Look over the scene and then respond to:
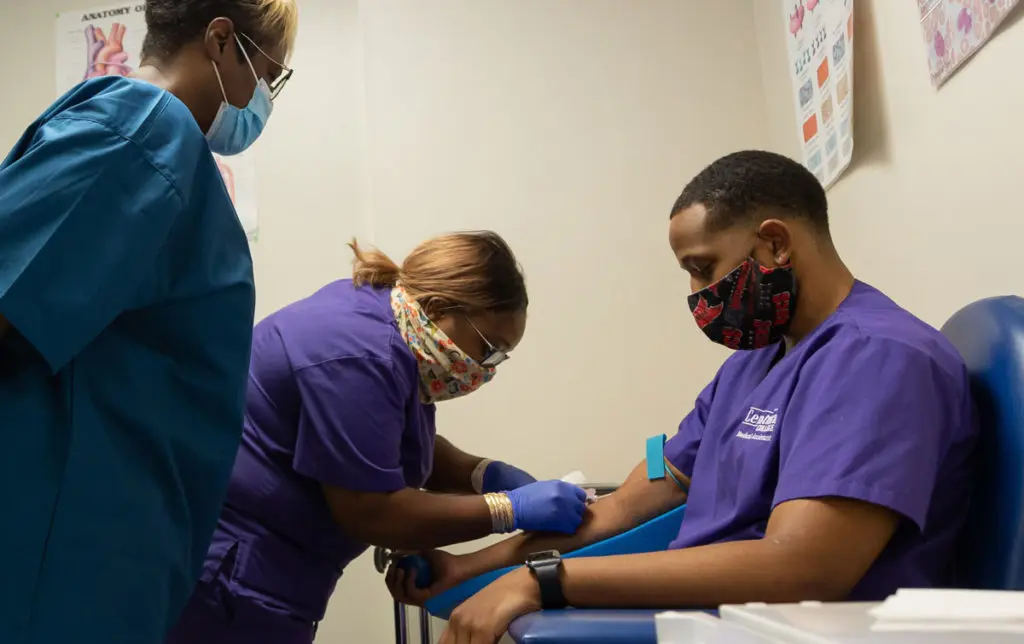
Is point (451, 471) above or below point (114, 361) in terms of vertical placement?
below

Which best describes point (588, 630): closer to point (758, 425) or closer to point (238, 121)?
point (758, 425)

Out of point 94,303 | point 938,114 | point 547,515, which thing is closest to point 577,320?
Result: point 547,515

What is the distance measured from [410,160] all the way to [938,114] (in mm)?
1460

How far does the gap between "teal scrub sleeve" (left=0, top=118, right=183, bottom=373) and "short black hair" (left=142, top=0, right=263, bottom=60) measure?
0.99ft

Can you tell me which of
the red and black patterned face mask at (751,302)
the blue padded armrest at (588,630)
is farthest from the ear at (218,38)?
the blue padded armrest at (588,630)

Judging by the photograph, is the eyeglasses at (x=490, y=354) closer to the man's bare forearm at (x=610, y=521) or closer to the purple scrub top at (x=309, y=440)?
the purple scrub top at (x=309, y=440)

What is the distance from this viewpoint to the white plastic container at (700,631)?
0.55 meters

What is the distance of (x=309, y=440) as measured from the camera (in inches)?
49.3

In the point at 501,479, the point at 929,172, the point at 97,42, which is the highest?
the point at 97,42

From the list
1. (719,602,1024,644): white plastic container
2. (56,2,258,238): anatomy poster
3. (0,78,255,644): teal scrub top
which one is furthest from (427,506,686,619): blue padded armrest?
(56,2,258,238): anatomy poster

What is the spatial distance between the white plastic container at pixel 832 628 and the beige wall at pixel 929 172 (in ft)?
2.69

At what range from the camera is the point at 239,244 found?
1.03m

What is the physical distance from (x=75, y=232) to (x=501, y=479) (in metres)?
1.11

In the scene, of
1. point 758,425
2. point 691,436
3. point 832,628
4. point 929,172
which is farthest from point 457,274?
point 832,628
